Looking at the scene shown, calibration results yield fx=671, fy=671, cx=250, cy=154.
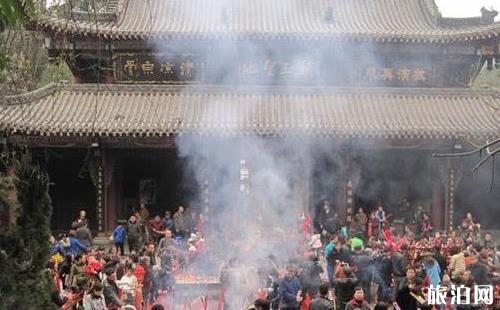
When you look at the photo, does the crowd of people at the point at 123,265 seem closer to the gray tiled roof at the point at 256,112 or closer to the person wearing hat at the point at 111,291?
the person wearing hat at the point at 111,291

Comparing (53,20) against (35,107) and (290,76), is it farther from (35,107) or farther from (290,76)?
(290,76)

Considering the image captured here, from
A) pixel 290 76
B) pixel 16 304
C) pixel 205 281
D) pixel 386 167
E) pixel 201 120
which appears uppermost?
pixel 290 76

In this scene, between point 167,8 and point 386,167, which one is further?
point 167,8

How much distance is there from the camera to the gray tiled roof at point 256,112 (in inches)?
672

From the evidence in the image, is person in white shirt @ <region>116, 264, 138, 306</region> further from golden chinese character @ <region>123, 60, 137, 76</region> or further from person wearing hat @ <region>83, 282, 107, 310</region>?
golden chinese character @ <region>123, 60, 137, 76</region>

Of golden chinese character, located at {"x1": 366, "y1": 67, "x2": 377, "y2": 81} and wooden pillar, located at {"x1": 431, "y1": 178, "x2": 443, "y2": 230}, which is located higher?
golden chinese character, located at {"x1": 366, "y1": 67, "x2": 377, "y2": 81}

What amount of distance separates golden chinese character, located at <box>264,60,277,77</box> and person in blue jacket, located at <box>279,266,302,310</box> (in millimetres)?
10019

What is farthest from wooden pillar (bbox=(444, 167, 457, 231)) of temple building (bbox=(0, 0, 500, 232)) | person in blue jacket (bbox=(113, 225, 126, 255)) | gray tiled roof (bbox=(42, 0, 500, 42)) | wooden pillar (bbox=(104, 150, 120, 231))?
wooden pillar (bbox=(104, 150, 120, 231))

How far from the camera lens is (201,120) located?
57.6 ft

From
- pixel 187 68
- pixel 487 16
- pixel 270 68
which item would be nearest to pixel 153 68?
pixel 187 68

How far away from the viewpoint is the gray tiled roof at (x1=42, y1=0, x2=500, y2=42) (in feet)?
61.5

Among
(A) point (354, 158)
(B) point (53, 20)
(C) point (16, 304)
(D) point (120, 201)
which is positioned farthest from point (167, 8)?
(C) point (16, 304)

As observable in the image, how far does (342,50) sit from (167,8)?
587cm

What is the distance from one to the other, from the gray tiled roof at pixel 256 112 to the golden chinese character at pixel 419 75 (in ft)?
2.13
